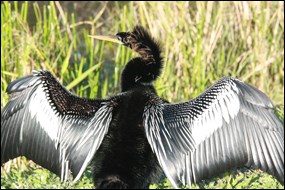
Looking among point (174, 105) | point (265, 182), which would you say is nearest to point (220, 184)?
point (265, 182)

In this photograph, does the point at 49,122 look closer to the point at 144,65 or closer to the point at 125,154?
the point at 125,154

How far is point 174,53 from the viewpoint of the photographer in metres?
7.05

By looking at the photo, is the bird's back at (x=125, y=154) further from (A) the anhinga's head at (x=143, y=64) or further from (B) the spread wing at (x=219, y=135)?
(A) the anhinga's head at (x=143, y=64)

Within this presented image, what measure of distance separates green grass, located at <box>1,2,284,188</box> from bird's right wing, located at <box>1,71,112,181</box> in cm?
84

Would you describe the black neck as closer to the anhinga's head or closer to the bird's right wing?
the anhinga's head

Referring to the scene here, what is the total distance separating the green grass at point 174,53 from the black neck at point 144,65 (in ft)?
3.16

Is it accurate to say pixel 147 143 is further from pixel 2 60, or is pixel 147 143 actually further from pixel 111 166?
pixel 2 60

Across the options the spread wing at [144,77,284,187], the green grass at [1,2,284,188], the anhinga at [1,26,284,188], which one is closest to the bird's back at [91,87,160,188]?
the anhinga at [1,26,284,188]

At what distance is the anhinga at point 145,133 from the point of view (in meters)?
4.70

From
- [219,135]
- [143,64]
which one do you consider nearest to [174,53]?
[143,64]

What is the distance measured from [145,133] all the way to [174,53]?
7.67 ft

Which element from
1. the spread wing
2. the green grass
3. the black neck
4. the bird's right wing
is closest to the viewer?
the spread wing

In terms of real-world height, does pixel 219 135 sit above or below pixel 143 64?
below

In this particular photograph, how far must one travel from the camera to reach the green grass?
6.20m
